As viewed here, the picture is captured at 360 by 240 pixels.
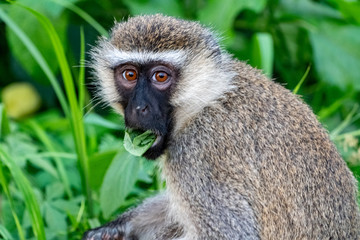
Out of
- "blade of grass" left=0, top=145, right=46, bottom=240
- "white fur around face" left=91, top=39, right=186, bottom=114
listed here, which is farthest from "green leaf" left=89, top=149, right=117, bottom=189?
"blade of grass" left=0, top=145, right=46, bottom=240

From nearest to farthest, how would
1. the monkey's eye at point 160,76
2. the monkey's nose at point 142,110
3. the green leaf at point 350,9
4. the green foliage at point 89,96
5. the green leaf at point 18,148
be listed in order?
the monkey's nose at point 142,110
the monkey's eye at point 160,76
the green foliage at point 89,96
the green leaf at point 18,148
the green leaf at point 350,9

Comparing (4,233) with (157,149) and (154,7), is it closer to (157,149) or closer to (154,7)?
(157,149)

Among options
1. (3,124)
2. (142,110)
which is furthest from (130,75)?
(3,124)

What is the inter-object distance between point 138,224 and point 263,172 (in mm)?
1021

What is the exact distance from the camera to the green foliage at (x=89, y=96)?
4395mm

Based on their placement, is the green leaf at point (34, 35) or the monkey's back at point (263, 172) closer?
the monkey's back at point (263, 172)

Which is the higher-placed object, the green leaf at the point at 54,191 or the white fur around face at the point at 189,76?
the white fur around face at the point at 189,76

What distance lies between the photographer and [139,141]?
148 inches

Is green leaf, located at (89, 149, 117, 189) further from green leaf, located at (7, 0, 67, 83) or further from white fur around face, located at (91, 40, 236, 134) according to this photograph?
green leaf, located at (7, 0, 67, 83)

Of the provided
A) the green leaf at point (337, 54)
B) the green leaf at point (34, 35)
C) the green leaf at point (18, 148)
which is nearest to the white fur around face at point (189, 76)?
the green leaf at point (18, 148)

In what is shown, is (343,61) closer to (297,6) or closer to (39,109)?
(297,6)

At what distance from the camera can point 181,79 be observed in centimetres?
377

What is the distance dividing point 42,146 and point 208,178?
218 cm

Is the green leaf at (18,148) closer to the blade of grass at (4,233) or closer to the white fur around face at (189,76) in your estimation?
the blade of grass at (4,233)
